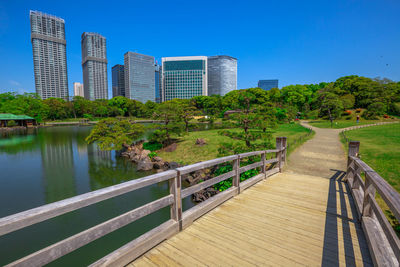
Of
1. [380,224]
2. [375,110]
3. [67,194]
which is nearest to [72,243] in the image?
[380,224]

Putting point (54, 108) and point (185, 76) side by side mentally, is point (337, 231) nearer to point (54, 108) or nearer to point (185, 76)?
point (54, 108)

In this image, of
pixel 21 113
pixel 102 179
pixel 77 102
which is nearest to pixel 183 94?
pixel 77 102

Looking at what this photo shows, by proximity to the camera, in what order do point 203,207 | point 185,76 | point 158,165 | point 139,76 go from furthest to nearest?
point 139,76 → point 185,76 → point 158,165 → point 203,207

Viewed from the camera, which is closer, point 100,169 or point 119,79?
point 100,169

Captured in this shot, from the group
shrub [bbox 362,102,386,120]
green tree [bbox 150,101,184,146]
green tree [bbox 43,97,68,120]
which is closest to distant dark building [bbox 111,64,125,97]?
green tree [bbox 43,97,68,120]

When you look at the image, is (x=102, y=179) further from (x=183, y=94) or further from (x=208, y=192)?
(x=183, y=94)

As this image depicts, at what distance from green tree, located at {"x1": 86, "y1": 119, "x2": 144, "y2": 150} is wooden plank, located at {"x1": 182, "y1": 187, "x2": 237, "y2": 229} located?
16004mm

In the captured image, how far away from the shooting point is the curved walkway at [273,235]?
2.52 metres

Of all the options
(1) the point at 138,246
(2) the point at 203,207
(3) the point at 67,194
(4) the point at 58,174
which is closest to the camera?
(1) the point at 138,246

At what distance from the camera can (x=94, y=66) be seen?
165750 mm

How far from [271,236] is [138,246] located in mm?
1992

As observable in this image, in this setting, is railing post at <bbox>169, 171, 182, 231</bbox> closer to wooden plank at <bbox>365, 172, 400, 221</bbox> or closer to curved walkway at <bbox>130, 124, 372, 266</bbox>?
curved walkway at <bbox>130, 124, 372, 266</bbox>

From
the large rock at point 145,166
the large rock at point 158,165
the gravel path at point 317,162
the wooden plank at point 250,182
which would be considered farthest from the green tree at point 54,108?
the wooden plank at point 250,182

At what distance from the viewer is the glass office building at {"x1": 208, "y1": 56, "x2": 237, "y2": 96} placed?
6078 inches
